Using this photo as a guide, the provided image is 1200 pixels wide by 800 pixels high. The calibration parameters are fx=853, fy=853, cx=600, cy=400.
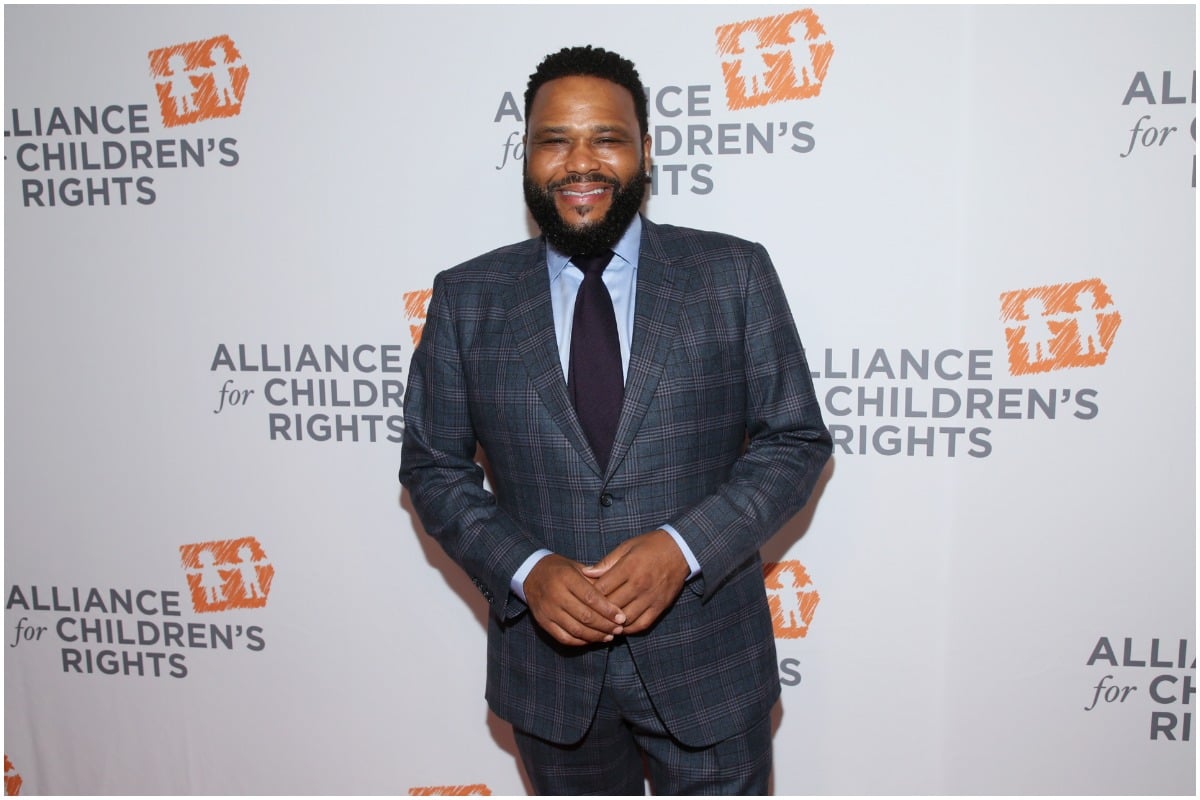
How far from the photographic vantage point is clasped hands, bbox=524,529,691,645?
1.34 metres

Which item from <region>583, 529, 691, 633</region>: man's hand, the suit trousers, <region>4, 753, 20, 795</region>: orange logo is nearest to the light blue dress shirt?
<region>583, 529, 691, 633</region>: man's hand

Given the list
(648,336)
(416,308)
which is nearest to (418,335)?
(416,308)

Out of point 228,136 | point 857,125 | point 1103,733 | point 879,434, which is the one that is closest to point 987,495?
point 879,434

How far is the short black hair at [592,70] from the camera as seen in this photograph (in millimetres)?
1482

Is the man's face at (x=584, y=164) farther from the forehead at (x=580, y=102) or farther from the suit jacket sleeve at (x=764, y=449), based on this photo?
the suit jacket sleeve at (x=764, y=449)

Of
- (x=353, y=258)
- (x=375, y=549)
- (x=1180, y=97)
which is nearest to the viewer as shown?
(x=1180, y=97)

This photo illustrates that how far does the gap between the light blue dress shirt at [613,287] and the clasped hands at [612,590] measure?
0.32ft

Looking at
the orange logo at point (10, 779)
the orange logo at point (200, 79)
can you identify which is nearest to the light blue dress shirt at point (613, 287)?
the orange logo at point (200, 79)

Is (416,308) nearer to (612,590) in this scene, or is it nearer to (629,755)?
(612,590)

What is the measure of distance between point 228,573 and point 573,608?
1.20 meters

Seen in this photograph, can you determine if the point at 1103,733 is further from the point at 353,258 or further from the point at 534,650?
the point at 353,258

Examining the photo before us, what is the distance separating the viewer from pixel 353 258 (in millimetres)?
1934

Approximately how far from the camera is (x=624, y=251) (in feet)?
4.91

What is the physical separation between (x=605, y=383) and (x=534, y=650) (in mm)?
492
